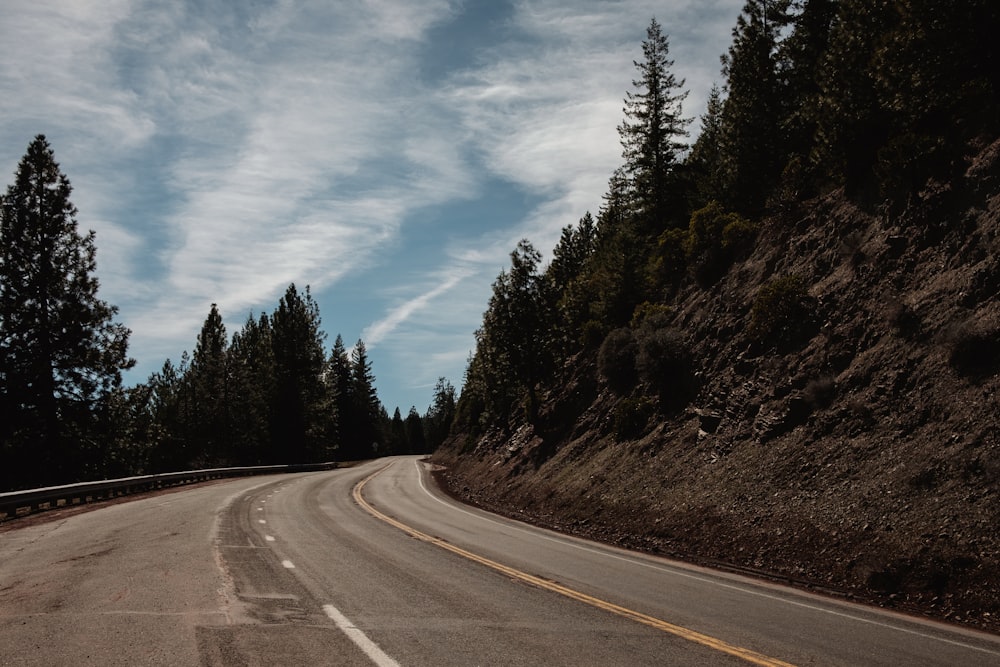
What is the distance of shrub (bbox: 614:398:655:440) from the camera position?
78.0ft

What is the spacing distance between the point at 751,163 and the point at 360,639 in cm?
3104

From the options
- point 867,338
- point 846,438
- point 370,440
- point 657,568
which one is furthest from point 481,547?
point 370,440

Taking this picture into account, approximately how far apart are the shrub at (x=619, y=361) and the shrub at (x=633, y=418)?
3288 millimetres

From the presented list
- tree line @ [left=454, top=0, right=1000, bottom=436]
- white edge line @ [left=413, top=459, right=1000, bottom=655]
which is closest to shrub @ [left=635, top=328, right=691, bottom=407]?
tree line @ [left=454, top=0, right=1000, bottom=436]

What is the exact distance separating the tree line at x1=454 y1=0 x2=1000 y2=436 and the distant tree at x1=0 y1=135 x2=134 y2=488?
70.0 feet

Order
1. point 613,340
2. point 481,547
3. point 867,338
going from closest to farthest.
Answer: point 481,547 → point 867,338 → point 613,340

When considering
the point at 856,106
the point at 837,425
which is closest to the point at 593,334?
the point at 856,106

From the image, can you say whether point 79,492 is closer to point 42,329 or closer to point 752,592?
point 42,329

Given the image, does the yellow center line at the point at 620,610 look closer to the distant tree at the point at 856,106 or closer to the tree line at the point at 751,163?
the tree line at the point at 751,163

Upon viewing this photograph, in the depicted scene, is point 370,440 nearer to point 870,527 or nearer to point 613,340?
point 613,340

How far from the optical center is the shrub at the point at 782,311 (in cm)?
1992

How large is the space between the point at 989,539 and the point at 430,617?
28.3 feet

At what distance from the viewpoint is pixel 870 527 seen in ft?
38.2

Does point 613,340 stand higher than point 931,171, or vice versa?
point 931,171
